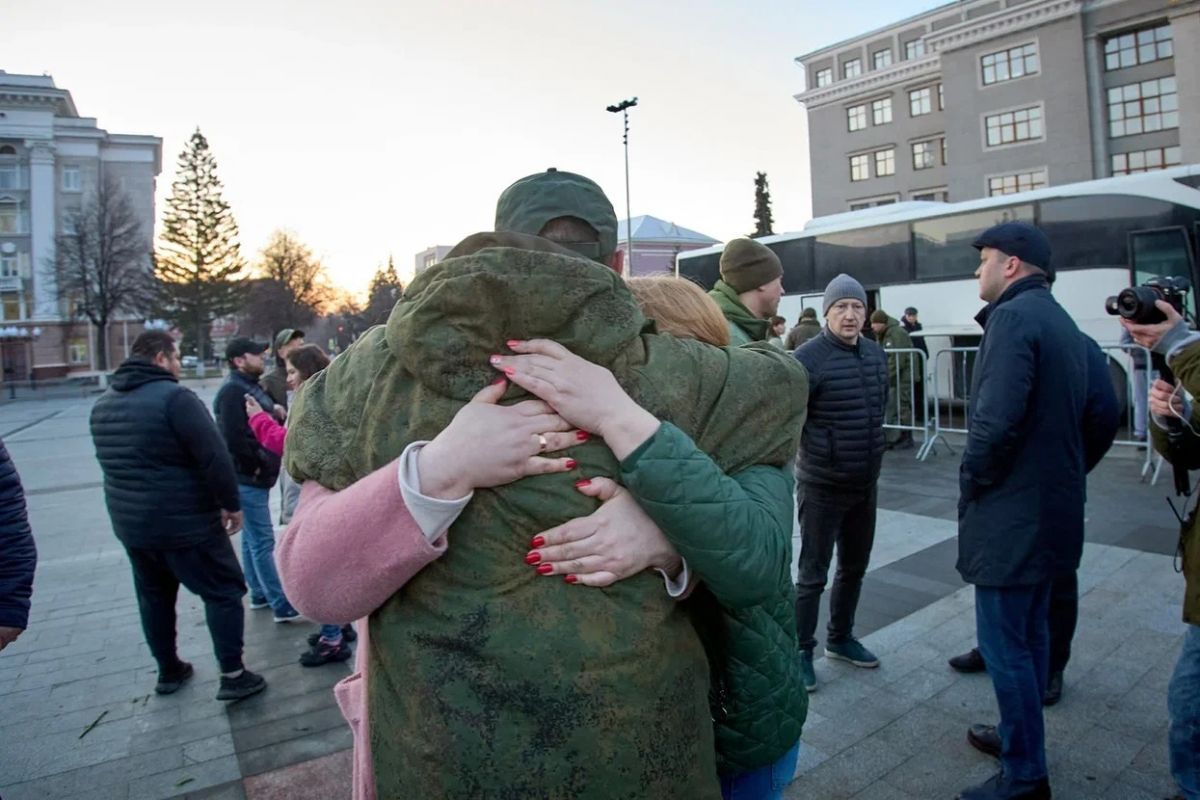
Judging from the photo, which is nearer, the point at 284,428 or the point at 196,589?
the point at 196,589

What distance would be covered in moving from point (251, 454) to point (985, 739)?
4788mm

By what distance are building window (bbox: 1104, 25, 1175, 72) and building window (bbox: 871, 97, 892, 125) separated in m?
14.1

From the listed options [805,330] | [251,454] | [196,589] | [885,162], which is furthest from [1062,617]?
[885,162]

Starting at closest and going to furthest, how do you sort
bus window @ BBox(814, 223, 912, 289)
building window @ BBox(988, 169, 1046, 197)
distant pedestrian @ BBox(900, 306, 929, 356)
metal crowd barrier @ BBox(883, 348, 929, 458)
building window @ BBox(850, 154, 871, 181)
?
1. metal crowd barrier @ BBox(883, 348, 929, 458)
2. distant pedestrian @ BBox(900, 306, 929, 356)
3. bus window @ BBox(814, 223, 912, 289)
4. building window @ BBox(988, 169, 1046, 197)
5. building window @ BBox(850, 154, 871, 181)

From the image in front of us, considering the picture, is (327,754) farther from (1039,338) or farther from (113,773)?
(1039,338)

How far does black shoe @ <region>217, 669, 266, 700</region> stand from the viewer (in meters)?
4.27

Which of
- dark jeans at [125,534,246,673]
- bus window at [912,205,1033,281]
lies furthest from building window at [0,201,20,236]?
dark jeans at [125,534,246,673]

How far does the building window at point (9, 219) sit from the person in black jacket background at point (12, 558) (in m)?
73.5

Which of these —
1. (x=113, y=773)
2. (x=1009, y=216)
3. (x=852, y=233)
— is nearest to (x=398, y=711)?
(x=113, y=773)

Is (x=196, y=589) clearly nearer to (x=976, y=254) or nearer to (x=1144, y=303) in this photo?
(x=1144, y=303)

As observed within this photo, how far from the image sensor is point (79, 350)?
61.3m

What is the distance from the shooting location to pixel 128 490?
415cm

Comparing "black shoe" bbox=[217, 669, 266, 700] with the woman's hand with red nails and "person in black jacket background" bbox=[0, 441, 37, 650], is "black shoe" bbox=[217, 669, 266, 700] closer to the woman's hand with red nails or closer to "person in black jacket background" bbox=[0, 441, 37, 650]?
"person in black jacket background" bbox=[0, 441, 37, 650]

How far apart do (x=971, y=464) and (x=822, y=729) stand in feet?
4.95
